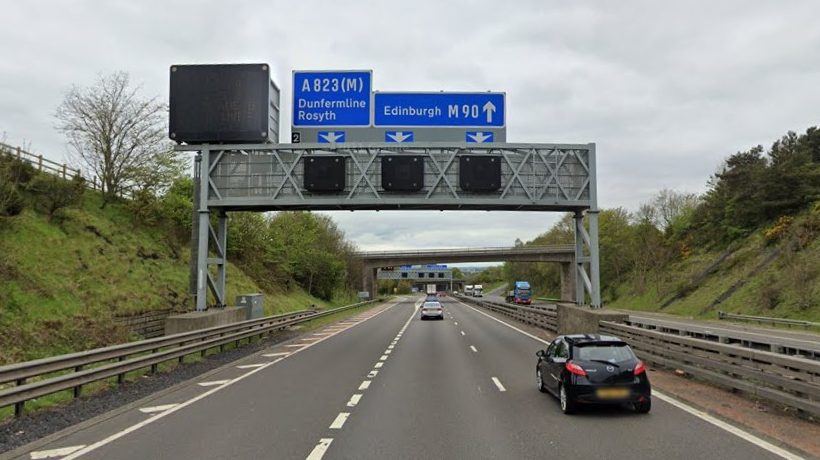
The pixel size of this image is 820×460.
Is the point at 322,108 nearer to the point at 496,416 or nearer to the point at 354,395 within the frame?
the point at 354,395

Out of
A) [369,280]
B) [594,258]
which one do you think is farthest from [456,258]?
[594,258]

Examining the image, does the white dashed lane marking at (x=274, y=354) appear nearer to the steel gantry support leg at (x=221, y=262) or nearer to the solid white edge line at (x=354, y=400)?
the steel gantry support leg at (x=221, y=262)

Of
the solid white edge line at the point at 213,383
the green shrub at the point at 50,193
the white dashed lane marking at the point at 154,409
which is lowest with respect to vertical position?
the solid white edge line at the point at 213,383

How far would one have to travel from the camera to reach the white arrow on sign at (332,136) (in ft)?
73.0

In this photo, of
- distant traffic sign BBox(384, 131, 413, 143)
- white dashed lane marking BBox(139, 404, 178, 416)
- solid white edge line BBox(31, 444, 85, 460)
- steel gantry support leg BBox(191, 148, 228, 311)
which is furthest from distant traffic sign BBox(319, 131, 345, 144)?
solid white edge line BBox(31, 444, 85, 460)

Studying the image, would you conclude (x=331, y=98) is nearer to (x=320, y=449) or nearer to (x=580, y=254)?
(x=580, y=254)

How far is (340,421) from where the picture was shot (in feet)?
29.0

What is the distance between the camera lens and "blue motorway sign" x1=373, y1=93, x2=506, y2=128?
22.0m

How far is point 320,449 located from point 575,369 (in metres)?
4.23

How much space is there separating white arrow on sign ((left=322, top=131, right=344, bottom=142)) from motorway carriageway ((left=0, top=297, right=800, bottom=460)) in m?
10.2

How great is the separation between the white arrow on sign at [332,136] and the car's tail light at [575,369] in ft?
48.6

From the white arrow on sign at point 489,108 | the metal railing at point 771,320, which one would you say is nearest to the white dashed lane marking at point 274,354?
the white arrow on sign at point 489,108

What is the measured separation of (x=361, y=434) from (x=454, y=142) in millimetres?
15426

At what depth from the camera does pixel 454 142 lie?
22062 mm
